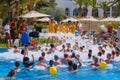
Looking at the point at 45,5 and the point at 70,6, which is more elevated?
the point at 70,6

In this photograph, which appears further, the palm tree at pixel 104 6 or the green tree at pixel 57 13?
the palm tree at pixel 104 6

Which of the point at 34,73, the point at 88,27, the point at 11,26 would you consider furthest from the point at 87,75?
the point at 88,27

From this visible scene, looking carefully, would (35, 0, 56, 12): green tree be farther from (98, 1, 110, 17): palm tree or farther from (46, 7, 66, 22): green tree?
(98, 1, 110, 17): palm tree

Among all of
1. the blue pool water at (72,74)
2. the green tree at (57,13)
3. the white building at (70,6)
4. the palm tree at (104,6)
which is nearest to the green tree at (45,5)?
the green tree at (57,13)

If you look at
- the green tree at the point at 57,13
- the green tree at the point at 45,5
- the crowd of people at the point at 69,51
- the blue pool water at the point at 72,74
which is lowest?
the blue pool water at the point at 72,74

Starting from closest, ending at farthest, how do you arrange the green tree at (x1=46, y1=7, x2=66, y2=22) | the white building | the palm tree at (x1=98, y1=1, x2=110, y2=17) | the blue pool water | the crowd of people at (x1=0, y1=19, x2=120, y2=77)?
the blue pool water < the crowd of people at (x1=0, y1=19, x2=120, y2=77) < the green tree at (x1=46, y1=7, x2=66, y2=22) < the palm tree at (x1=98, y1=1, x2=110, y2=17) < the white building

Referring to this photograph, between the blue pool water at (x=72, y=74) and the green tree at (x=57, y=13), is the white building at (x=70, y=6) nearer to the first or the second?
the green tree at (x=57, y=13)

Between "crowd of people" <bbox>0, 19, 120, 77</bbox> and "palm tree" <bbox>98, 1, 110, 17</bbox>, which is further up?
"palm tree" <bbox>98, 1, 110, 17</bbox>

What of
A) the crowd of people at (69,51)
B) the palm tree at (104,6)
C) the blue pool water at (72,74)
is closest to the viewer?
the blue pool water at (72,74)

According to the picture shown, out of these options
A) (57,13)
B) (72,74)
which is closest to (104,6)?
(57,13)

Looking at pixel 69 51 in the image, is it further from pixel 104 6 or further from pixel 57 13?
pixel 104 6

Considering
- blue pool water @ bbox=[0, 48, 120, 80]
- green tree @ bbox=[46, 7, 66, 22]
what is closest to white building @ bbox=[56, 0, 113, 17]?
green tree @ bbox=[46, 7, 66, 22]

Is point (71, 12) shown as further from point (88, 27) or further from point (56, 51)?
point (56, 51)

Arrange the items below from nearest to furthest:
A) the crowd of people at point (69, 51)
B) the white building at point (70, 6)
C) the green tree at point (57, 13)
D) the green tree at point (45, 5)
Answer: the crowd of people at point (69, 51), the green tree at point (45, 5), the green tree at point (57, 13), the white building at point (70, 6)
